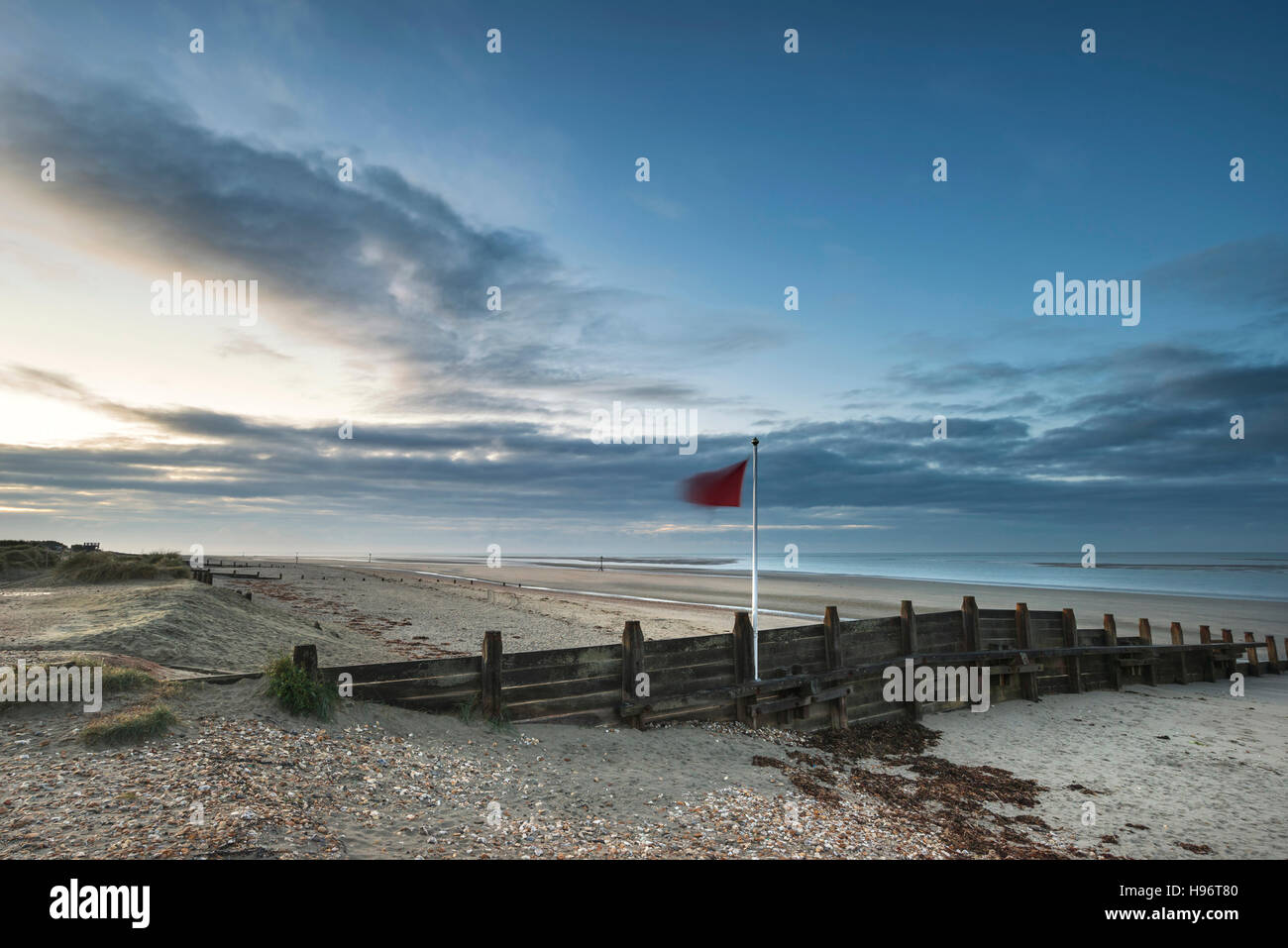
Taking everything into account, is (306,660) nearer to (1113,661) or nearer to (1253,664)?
(1113,661)

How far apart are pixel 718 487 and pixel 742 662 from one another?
3.21 m

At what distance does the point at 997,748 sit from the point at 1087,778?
1685 mm

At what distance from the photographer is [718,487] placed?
12.0 m

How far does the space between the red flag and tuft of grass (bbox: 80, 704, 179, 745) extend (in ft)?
27.3

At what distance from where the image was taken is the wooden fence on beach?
955 centimetres

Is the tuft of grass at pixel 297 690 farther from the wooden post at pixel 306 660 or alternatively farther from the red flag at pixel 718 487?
the red flag at pixel 718 487

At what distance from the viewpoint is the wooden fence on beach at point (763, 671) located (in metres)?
9.55

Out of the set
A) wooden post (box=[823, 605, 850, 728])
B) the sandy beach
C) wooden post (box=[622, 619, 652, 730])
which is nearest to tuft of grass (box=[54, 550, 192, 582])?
the sandy beach

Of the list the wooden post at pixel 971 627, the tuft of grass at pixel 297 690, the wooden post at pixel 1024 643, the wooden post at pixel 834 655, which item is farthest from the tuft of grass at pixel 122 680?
the wooden post at pixel 1024 643

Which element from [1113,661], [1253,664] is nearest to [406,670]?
[1113,661]

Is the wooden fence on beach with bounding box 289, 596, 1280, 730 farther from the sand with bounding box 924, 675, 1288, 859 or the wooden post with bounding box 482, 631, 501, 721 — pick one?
the sand with bounding box 924, 675, 1288, 859

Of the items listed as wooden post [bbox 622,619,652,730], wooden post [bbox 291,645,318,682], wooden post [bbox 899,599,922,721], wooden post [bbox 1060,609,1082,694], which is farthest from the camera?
wooden post [bbox 1060,609,1082,694]
